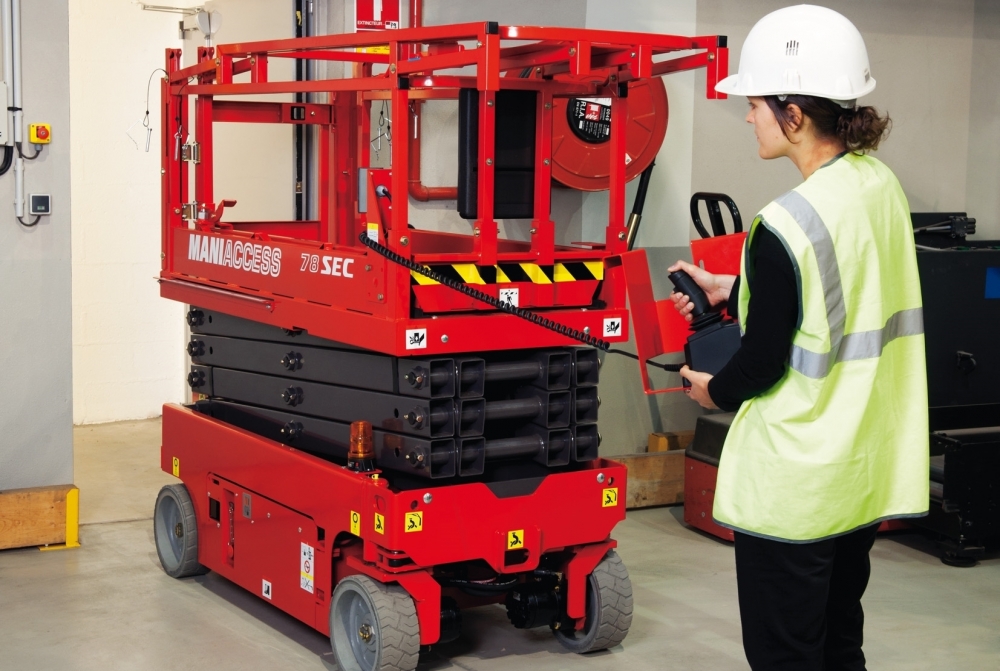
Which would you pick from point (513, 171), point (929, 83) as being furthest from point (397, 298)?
point (929, 83)

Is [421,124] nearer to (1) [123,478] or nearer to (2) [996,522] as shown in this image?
(1) [123,478]

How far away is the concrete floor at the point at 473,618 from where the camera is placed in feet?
13.9

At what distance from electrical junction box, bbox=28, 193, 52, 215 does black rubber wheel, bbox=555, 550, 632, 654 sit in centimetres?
291

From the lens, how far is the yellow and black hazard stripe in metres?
3.80

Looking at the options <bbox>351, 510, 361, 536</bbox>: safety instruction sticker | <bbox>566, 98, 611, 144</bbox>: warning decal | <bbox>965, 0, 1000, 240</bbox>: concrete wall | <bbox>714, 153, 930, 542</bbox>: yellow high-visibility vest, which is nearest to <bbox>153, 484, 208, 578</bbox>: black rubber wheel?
<bbox>351, 510, 361, 536</bbox>: safety instruction sticker

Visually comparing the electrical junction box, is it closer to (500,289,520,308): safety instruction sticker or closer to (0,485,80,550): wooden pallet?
(0,485,80,550): wooden pallet

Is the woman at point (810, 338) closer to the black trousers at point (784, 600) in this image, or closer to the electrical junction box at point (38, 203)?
the black trousers at point (784, 600)

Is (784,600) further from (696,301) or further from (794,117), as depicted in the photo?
(794,117)

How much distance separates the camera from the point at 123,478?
6.70 m

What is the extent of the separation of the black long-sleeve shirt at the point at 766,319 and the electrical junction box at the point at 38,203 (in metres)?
3.84

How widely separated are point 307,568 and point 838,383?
7.86 ft

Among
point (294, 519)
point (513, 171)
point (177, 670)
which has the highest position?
point (513, 171)

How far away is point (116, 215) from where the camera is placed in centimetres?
797

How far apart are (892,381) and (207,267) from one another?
3.12 m
